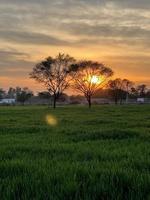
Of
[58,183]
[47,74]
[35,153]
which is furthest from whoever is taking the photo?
[47,74]

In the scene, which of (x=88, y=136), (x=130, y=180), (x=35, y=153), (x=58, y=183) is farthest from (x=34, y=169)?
(x=88, y=136)

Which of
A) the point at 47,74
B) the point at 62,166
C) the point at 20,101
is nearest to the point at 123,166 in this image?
the point at 62,166

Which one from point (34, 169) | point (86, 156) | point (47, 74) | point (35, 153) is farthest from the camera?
point (47, 74)

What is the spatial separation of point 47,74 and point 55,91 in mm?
4841

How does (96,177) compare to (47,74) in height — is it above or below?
below

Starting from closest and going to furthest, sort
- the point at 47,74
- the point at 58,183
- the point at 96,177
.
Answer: the point at 58,183, the point at 96,177, the point at 47,74

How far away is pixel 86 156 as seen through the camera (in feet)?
34.3

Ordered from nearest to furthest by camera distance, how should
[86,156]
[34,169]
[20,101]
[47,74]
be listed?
[34,169] → [86,156] → [47,74] → [20,101]

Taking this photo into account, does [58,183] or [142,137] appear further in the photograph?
[142,137]

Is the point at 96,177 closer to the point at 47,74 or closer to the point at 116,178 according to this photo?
the point at 116,178

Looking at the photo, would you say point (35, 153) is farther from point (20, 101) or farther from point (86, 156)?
point (20, 101)

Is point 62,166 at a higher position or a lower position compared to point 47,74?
lower

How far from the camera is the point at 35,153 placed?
11.4 meters

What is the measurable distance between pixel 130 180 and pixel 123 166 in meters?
1.52
